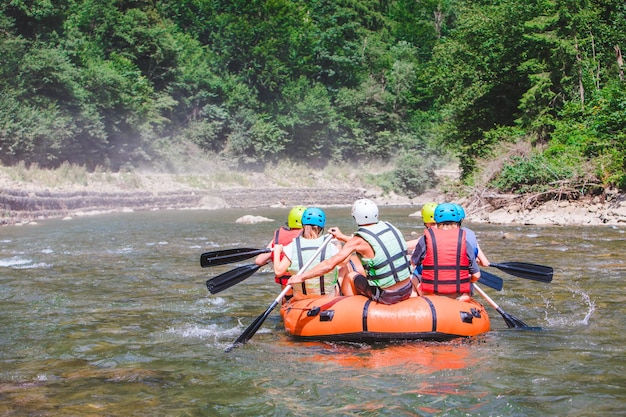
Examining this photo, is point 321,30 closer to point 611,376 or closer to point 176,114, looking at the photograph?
point 176,114

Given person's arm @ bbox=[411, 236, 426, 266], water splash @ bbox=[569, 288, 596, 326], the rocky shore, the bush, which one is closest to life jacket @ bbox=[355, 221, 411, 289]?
person's arm @ bbox=[411, 236, 426, 266]

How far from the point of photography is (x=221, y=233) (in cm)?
2173

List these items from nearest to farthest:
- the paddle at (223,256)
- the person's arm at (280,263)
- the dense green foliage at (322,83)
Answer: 1. the person's arm at (280,263)
2. the paddle at (223,256)
3. the dense green foliage at (322,83)

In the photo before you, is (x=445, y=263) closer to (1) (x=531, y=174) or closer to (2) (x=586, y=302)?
(2) (x=586, y=302)

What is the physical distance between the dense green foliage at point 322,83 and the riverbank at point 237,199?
94 centimetres

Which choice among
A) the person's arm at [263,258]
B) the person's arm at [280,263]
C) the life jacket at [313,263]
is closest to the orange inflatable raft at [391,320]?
the life jacket at [313,263]

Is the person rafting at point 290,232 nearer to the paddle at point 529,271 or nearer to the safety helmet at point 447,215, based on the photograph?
the safety helmet at point 447,215

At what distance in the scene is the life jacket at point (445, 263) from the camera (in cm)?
726

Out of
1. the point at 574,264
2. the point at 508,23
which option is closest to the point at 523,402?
the point at 574,264

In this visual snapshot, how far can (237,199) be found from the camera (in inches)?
1697

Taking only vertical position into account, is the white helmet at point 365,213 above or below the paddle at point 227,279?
above

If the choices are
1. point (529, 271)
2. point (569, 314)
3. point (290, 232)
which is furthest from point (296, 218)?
point (569, 314)

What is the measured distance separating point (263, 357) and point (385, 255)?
1631 mm

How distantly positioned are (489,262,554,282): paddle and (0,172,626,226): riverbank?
12733 millimetres
